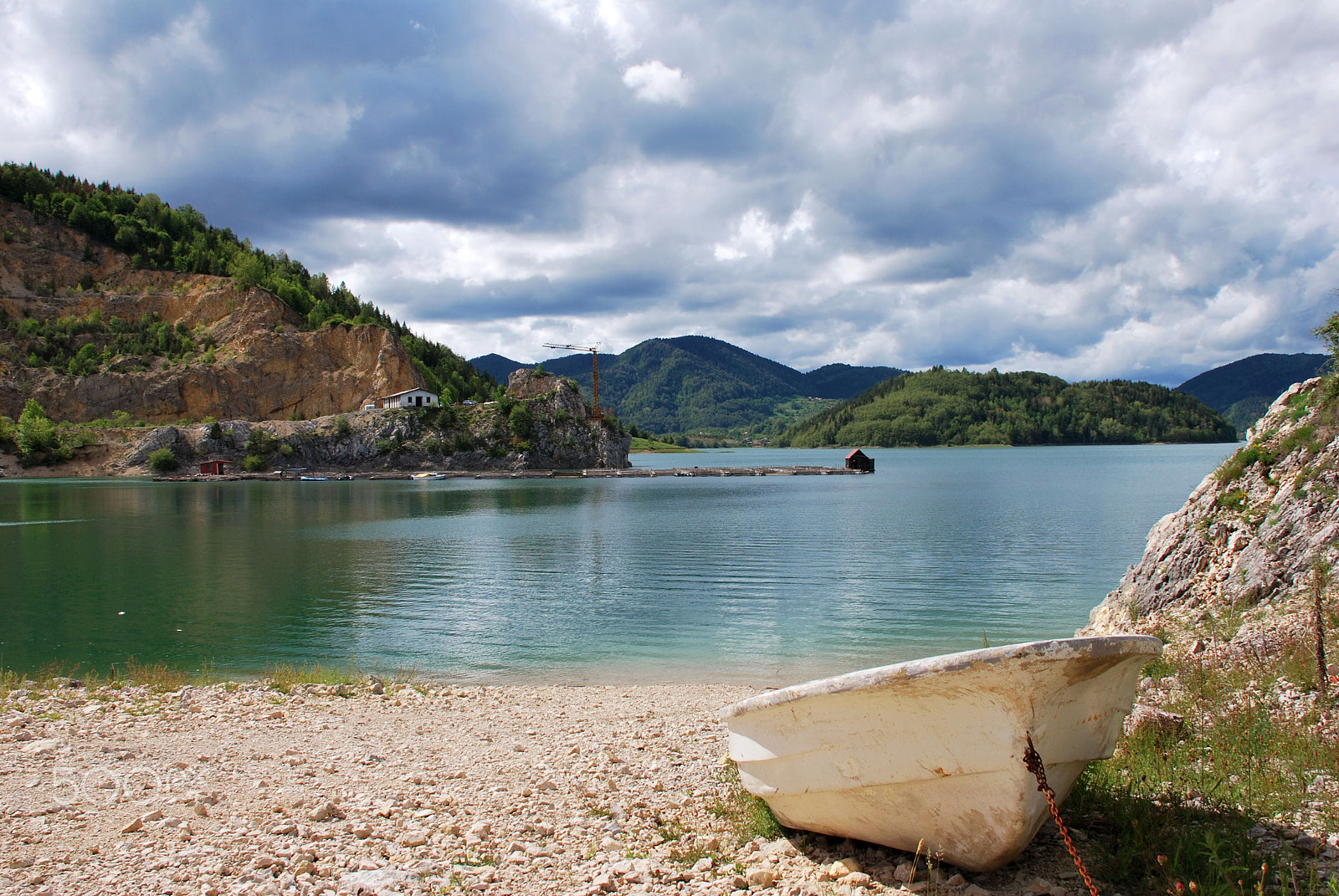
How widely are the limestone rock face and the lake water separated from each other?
4.93m

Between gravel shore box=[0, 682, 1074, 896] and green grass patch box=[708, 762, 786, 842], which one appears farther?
green grass patch box=[708, 762, 786, 842]

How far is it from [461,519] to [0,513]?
36459 millimetres

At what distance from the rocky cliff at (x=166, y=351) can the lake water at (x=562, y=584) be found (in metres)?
74.7

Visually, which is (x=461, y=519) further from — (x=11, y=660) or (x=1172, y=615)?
(x=1172, y=615)

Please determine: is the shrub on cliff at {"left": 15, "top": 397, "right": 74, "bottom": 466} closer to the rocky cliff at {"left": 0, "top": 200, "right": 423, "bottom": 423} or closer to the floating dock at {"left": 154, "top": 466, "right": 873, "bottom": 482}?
the rocky cliff at {"left": 0, "top": 200, "right": 423, "bottom": 423}

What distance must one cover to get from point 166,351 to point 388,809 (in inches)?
6113

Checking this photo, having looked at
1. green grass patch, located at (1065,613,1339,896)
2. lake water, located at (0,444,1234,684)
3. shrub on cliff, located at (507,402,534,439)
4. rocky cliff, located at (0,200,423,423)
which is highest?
rocky cliff, located at (0,200,423,423)

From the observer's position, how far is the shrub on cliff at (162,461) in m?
Result: 116

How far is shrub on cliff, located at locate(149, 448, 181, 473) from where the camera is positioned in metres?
116

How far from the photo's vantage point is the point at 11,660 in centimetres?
1806

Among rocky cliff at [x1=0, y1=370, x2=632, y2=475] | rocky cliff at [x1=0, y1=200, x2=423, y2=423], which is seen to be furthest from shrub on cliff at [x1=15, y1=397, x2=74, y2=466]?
rocky cliff at [x1=0, y1=200, x2=423, y2=423]

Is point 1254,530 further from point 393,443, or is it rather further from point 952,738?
point 393,443

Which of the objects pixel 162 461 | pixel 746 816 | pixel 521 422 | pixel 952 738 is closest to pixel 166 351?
pixel 162 461

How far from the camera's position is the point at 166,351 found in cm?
13425
